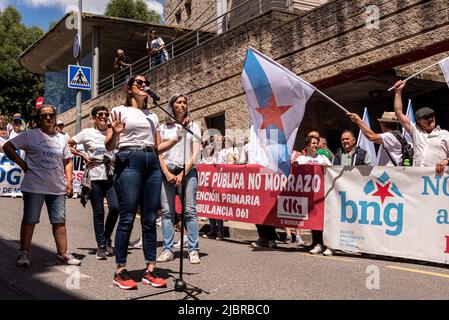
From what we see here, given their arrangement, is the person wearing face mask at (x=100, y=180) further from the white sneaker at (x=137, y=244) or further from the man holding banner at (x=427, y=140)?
the man holding banner at (x=427, y=140)

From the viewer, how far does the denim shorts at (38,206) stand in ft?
19.8

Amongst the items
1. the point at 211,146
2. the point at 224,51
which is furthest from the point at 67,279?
the point at 224,51

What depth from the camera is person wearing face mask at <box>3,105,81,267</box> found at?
6.04m

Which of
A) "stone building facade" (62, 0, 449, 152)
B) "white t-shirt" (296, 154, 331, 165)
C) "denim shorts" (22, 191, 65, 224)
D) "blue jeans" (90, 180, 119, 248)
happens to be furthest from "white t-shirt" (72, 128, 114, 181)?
"stone building facade" (62, 0, 449, 152)

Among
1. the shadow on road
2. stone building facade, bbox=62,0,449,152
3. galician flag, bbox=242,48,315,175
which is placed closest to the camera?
the shadow on road

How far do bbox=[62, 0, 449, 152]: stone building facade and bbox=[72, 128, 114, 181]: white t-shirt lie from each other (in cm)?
672

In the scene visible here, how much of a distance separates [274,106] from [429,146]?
208 cm

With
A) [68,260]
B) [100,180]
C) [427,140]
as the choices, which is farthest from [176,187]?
[427,140]

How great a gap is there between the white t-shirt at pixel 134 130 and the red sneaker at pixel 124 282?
1.17 metres

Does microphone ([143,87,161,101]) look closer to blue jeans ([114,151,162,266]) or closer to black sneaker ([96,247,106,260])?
blue jeans ([114,151,162,266])

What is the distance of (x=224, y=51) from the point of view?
16.0 meters

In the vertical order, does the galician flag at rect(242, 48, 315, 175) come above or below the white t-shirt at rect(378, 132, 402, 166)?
above

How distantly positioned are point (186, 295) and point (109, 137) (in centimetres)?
155

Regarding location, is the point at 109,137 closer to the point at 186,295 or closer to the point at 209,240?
the point at 186,295
